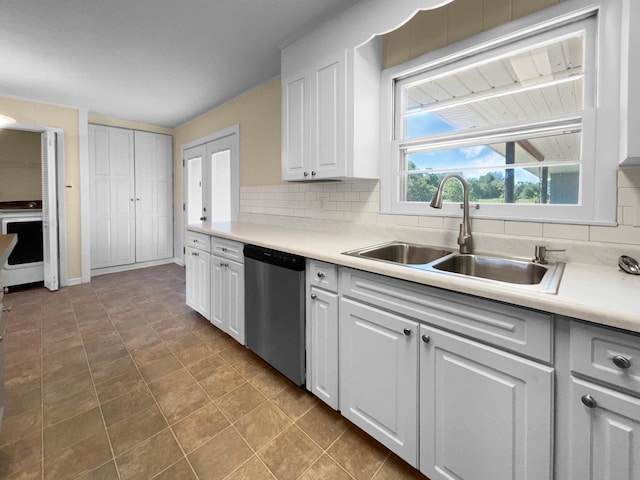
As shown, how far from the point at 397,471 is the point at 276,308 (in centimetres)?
104

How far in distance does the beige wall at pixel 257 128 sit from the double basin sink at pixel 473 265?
5.48 ft

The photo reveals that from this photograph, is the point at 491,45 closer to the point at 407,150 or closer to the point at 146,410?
the point at 407,150

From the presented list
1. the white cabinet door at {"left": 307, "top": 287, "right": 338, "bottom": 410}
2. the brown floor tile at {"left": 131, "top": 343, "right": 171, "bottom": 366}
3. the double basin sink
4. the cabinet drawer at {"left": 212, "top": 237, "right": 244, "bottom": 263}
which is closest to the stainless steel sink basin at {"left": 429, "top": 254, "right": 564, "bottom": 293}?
the double basin sink

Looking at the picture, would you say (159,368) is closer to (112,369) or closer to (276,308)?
(112,369)

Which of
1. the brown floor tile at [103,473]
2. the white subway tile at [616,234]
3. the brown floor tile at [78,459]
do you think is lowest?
the brown floor tile at [103,473]

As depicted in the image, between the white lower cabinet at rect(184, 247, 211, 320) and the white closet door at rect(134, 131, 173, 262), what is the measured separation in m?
2.62

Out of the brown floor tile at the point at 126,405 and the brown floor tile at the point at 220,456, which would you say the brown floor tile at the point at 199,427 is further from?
the brown floor tile at the point at 126,405

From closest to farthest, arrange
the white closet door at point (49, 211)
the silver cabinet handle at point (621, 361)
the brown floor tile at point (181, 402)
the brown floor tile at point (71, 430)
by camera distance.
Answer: the silver cabinet handle at point (621, 361)
the brown floor tile at point (71, 430)
the brown floor tile at point (181, 402)
the white closet door at point (49, 211)

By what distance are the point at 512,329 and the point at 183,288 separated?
3.84 m

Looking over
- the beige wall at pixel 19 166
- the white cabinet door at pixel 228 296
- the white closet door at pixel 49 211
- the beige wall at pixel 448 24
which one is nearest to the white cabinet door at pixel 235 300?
the white cabinet door at pixel 228 296

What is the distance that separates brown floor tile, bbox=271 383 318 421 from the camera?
1729 millimetres

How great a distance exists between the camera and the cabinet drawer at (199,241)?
2699mm

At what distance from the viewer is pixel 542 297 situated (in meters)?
0.91

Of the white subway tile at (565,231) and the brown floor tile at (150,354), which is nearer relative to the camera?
the white subway tile at (565,231)
